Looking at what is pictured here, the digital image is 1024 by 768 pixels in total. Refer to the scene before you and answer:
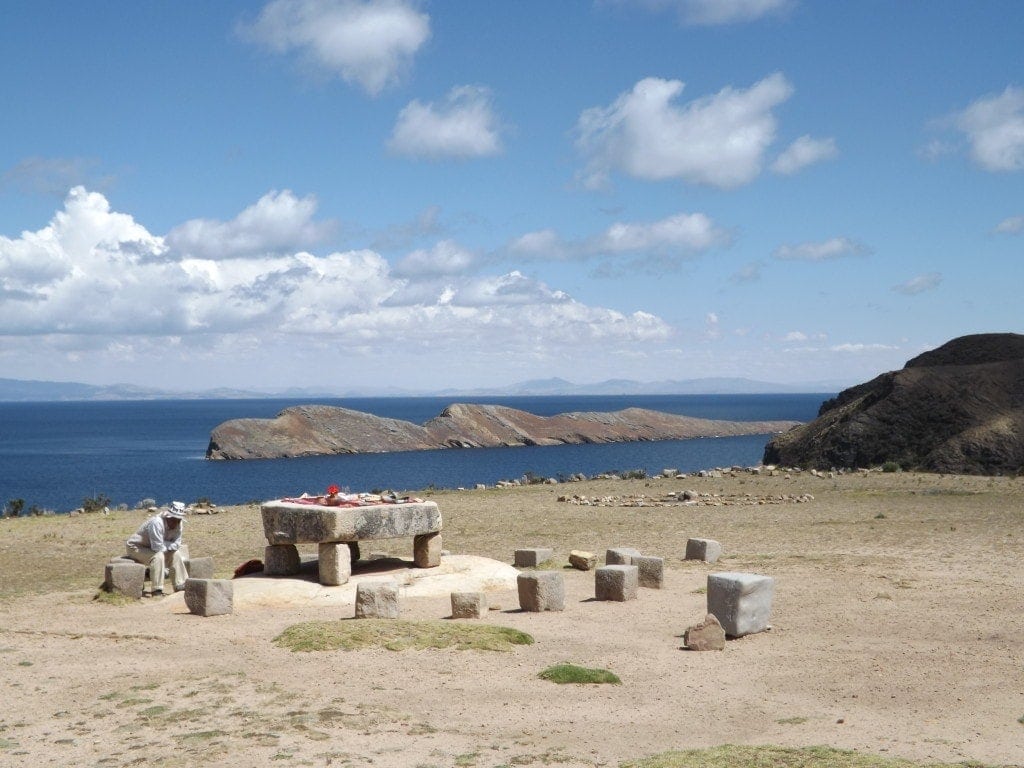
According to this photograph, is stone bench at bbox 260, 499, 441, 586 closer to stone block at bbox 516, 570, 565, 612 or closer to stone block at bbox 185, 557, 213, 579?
stone block at bbox 185, 557, 213, 579

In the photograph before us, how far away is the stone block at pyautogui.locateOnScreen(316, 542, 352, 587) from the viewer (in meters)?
18.7

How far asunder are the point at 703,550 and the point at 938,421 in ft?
110

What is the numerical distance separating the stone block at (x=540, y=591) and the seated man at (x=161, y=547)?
20.8ft

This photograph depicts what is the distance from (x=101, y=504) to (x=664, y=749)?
3514 cm

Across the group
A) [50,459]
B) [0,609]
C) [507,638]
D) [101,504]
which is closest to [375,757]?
[507,638]

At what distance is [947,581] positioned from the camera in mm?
18953

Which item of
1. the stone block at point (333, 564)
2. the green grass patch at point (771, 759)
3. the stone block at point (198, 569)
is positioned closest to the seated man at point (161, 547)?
the stone block at point (198, 569)

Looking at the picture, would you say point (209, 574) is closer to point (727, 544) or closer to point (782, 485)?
point (727, 544)

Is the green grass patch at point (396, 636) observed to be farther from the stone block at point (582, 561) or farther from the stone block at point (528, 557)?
the stone block at point (528, 557)

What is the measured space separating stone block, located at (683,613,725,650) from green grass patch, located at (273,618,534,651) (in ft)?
7.26

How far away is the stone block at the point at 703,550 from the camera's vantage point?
73.7 ft

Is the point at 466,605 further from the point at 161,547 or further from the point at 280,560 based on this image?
the point at 161,547

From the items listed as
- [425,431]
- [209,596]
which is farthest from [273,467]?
[209,596]

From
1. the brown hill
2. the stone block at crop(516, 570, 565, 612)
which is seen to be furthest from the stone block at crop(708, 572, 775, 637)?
the brown hill
